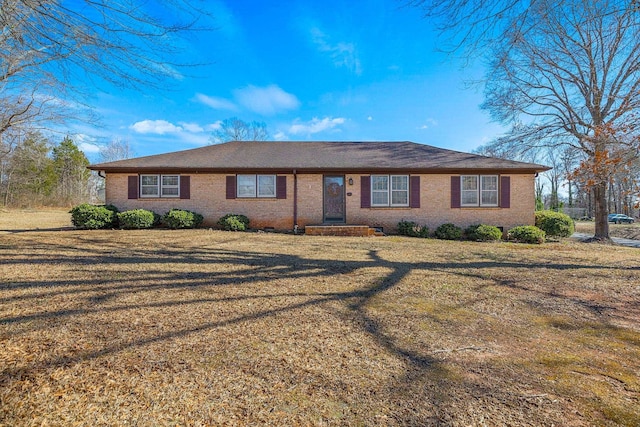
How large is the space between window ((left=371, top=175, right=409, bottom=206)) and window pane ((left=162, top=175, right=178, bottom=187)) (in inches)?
338

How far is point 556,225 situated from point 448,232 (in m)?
4.41

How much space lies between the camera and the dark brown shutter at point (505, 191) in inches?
492

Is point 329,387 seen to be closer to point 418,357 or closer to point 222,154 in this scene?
point 418,357

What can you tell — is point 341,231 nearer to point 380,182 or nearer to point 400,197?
point 380,182

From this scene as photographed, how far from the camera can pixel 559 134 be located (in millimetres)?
14359

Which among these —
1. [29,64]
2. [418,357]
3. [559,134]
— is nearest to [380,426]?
[418,357]

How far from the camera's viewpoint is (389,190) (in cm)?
1280

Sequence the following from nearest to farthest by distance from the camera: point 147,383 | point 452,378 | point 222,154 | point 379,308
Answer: point 147,383 < point 452,378 < point 379,308 < point 222,154

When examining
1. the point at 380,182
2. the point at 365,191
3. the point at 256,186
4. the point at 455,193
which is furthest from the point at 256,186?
the point at 455,193

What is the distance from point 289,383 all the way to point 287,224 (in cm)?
1078

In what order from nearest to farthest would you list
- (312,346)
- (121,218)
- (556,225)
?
1. (312,346)
2. (121,218)
3. (556,225)

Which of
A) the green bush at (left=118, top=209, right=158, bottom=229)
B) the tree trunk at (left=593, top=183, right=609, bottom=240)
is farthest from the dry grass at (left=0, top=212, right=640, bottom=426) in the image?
the tree trunk at (left=593, top=183, right=609, bottom=240)

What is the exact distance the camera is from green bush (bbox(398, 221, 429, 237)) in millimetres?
11891

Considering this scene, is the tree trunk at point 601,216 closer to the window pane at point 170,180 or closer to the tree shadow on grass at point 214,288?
the tree shadow on grass at point 214,288
